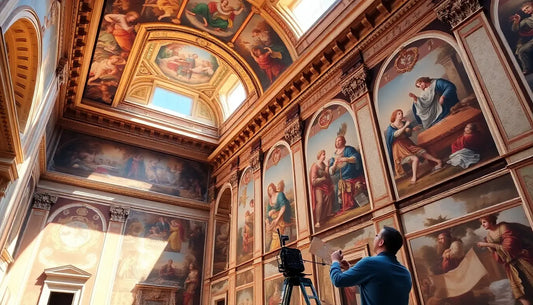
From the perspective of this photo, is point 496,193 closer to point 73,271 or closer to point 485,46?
point 485,46

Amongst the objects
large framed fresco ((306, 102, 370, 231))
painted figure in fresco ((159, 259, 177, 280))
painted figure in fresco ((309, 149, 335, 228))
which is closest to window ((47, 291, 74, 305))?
painted figure in fresco ((159, 259, 177, 280))

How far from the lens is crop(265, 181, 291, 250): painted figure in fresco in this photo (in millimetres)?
9727

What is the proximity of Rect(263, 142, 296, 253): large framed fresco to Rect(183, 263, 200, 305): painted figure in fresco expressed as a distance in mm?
4427

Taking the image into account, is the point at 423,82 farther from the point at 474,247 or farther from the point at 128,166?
the point at 128,166

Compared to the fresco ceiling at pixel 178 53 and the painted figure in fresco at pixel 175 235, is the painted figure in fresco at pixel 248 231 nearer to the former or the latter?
the painted figure in fresco at pixel 175 235

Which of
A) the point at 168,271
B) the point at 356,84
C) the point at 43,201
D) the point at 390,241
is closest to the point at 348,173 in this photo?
the point at 356,84

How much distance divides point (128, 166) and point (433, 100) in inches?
448

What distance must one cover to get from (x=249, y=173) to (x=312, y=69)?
4.56 m

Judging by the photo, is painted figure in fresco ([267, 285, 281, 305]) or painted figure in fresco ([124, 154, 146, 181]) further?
painted figure in fresco ([124, 154, 146, 181])

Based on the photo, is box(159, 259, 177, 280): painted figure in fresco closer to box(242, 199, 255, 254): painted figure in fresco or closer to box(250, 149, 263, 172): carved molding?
box(242, 199, 255, 254): painted figure in fresco

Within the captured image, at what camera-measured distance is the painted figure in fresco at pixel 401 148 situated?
256 inches

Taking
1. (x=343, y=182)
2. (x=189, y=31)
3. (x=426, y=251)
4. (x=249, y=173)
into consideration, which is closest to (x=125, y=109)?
(x=189, y=31)

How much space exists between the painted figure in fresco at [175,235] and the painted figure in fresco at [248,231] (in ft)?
10.5

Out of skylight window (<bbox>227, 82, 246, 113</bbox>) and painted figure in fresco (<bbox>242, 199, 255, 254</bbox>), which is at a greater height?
skylight window (<bbox>227, 82, 246, 113</bbox>)
